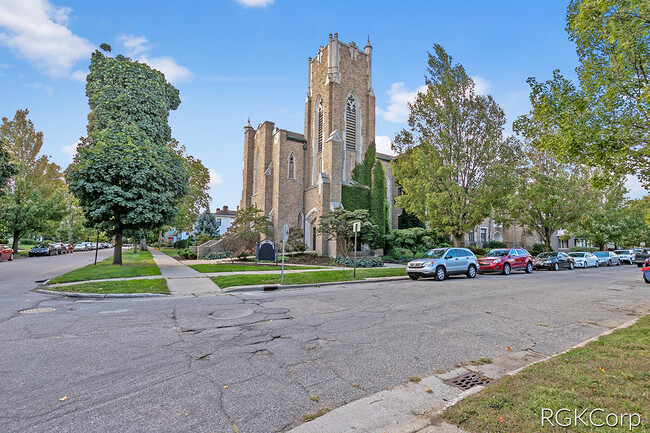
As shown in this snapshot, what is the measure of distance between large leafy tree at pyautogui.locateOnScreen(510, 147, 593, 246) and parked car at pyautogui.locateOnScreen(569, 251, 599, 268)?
278 centimetres

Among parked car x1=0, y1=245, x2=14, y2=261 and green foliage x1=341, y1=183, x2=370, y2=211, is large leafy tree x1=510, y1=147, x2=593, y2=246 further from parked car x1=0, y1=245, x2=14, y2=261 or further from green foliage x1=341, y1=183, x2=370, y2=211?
parked car x1=0, y1=245, x2=14, y2=261

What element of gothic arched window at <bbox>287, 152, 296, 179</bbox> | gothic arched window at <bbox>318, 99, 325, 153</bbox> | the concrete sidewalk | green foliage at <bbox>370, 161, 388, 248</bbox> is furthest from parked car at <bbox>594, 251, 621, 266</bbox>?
the concrete sidewalk

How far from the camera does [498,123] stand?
69.1 feet

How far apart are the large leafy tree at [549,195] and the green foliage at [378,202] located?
10.3m

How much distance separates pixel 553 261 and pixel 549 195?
655 cm

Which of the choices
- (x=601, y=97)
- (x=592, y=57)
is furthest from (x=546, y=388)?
(x=592, y=57)

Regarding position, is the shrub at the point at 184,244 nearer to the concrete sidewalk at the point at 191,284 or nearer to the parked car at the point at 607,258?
the concrete sidewalk at the point at 191,284

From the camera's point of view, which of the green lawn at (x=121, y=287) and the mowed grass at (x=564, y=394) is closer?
the mowed grass at (x=564, y=394)

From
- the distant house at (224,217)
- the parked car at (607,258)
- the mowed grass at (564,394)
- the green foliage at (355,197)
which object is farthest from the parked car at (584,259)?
the distant house at (224,217)

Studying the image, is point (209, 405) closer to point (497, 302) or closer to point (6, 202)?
point (497, 302)

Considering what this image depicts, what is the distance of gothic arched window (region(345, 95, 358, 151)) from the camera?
97.3ft

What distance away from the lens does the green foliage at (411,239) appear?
86.0 feet

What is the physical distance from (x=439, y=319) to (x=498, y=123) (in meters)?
18.4

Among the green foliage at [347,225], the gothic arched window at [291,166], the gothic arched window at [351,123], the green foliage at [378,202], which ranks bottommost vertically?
the green foliage at [347,225]
